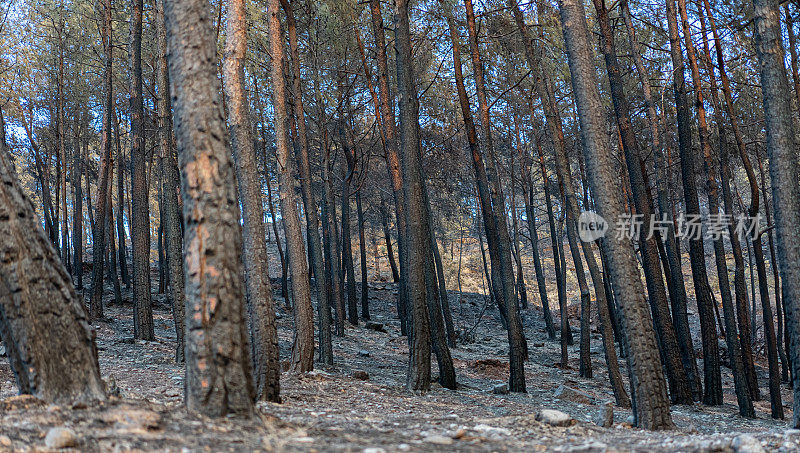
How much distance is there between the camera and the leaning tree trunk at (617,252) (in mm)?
Result: 5508

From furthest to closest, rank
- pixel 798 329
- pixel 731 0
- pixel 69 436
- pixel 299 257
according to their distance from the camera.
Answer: pixel 731 0 < pixel 299 257 < pixel 798 329 < pixel 69 436

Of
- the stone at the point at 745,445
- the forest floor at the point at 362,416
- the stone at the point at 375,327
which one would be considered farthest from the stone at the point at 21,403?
the stone at the point at 375,327

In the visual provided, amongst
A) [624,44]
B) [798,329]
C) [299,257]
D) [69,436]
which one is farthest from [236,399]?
[624,44]

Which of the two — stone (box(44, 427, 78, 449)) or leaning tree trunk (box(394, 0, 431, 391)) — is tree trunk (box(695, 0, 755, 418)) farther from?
stone (box(44, 427, 78, 449))

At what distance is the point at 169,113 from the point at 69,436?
22.2 feet

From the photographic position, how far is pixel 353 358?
39.2ft

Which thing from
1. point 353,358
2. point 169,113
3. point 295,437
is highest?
point 169,113

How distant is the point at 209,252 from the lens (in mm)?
3443

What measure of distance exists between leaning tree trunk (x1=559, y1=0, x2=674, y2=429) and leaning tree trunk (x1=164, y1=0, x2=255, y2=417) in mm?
3491

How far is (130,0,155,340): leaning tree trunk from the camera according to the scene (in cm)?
1045

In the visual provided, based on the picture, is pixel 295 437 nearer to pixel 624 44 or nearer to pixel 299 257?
pixel 299 257

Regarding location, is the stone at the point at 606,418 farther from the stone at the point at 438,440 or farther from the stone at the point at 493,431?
the stone at the point at 438,440

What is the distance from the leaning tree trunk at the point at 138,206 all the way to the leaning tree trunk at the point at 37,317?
7194mm

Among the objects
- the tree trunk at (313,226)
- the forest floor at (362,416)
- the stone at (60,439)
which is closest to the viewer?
the stone at (60,439)
